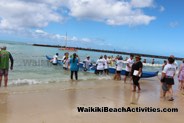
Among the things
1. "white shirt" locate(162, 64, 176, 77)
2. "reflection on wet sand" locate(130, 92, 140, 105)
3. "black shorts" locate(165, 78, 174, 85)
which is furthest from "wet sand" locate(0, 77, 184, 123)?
"white shirt" locate(162, 64, 176, 77)

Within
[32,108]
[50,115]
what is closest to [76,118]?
[50,115]

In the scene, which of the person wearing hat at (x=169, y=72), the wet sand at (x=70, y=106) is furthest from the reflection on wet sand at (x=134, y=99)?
the person wearing hat at (x=169, y=72)

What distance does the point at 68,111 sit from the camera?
7605 millimetres

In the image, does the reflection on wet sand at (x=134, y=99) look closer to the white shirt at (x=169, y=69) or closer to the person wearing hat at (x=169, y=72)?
the person wearing hat at (x=169, y=72)

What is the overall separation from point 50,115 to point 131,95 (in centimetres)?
476

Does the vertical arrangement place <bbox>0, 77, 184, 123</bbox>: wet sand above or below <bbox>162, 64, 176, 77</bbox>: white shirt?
below

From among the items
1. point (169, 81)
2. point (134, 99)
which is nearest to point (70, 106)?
point (134, 99)

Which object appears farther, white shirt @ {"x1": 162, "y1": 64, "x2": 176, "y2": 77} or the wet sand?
white shirt @ {"x1": 162, "y1": 64, "x2": 176, "y2": 77}

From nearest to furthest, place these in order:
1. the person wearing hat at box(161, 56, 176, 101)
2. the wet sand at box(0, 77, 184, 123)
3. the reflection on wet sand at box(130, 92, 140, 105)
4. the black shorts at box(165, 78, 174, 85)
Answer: the wet sand at box(0, 77, 184, 123) < the reflection on wet sand at box(130, 92, 140, 105) < the person wearing hat at box(161, 56, 176, 101) < the black shorts at box(165, 78, 174, 85)

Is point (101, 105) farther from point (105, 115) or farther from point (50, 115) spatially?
point (50, 115)

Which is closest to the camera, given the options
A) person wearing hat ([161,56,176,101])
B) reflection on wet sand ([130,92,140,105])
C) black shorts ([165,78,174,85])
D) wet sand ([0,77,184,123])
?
wet sand ([0,77,184,123])

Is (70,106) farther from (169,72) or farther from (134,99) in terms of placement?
(169,72)

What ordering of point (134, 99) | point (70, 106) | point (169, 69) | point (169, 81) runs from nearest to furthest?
point (70, 106)
point (169, 69)
point (169, 81)
point (134, 99)

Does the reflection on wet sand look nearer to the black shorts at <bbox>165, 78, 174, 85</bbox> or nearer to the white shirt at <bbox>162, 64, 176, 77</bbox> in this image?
the black shorts at <bbox>165, 78, 174, 85</bbox>
